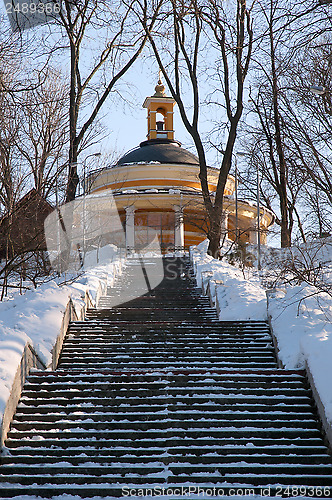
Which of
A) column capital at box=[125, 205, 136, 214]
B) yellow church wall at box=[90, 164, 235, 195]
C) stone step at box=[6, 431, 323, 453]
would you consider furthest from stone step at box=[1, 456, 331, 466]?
yellow church wall at box=[90, 164, 235, 195]

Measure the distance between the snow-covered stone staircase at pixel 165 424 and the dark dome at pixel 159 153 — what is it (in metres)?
29.4

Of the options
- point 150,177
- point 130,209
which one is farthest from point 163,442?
point 150,177

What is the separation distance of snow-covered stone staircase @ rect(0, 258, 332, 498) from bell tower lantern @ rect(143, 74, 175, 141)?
34124 mm

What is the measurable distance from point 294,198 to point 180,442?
20.7m

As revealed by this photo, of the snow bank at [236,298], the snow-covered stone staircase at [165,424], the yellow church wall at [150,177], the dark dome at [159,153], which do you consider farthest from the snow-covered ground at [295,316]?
the dark dome at [159,153]

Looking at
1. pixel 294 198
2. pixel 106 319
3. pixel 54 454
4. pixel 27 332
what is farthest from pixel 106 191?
pixel 54 454

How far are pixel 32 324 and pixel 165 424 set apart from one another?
3.13 m

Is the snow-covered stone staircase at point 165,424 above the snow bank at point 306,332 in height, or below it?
below

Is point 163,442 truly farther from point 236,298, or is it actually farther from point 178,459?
point 236,298

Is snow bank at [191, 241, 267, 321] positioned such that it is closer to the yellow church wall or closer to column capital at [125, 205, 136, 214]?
column capital at [125, 205, 136, 214]

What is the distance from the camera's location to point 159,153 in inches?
1534

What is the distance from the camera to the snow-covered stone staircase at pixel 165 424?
612 centimetres

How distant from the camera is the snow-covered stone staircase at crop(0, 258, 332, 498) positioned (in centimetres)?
612

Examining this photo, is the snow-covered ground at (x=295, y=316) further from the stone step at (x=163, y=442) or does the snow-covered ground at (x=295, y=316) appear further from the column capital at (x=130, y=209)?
Result: the column capital at (x=130, y=209)
